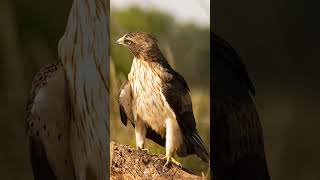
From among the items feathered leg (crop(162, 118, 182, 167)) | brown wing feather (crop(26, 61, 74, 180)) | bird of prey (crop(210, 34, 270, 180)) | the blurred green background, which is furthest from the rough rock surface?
brown wing feather (crop(26, 61, 74, 180))

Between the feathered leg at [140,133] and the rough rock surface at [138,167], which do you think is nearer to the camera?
the rough rock surface at [138,167]

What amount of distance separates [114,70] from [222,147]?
714 mm

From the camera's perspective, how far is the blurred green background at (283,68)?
3172 millimetres

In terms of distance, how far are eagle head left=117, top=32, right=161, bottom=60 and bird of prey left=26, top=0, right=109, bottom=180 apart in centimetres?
16

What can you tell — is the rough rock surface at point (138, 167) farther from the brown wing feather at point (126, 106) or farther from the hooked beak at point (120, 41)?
the hooked beak at point (120, 41)

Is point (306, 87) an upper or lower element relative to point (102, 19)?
lower

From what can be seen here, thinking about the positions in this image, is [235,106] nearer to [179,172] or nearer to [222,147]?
[222,147]

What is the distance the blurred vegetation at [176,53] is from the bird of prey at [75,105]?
0.32 feet

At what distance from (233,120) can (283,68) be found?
34 cm

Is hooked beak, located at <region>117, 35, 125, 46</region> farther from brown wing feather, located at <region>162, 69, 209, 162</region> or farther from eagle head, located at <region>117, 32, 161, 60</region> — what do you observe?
brown wing feather, located at <region>162, 69, 209, 162</region>

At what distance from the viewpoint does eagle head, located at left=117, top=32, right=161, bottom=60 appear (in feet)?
11.2

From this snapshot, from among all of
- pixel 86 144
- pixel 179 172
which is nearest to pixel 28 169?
pixel 86 144

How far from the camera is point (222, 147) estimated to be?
3.31 metres

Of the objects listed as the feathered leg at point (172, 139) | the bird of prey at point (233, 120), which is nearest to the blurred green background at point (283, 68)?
the bird of prey at point (233, 120)
